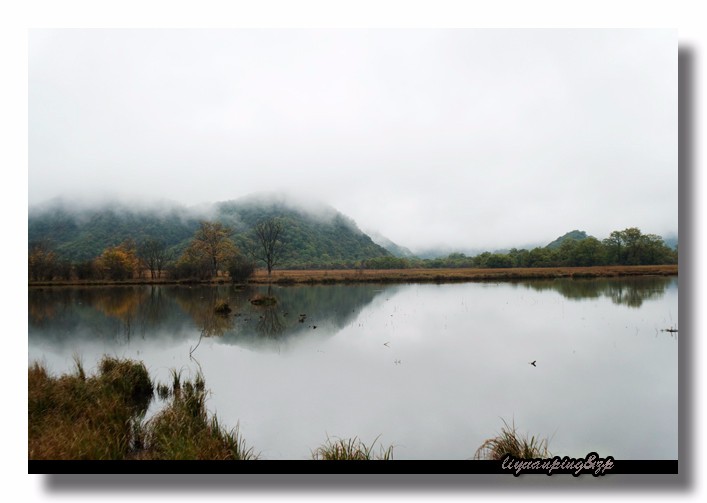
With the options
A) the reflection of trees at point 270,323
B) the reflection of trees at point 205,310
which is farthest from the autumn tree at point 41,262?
the reflection of trees at point 270,323

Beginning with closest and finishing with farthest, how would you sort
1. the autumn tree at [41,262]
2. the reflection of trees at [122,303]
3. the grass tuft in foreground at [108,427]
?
the grass tuft in foreground at [108,427] → the autumn tree at [41,262] → the reflection of trees at [122,303]

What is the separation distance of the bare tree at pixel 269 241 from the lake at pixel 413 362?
1723 mm

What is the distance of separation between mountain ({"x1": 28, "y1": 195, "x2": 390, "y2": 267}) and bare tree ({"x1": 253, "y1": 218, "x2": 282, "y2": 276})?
6.2 inches

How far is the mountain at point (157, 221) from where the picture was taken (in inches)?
190

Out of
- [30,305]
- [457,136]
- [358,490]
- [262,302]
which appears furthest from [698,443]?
[262,302]

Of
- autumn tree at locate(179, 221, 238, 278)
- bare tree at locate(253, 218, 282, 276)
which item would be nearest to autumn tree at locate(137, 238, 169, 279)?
autumn tree at locate(179, 221, 238, 278)

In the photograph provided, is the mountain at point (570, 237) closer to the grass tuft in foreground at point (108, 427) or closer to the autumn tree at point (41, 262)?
the grass tuft in foreground at point (108, 427)

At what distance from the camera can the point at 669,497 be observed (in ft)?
10.2

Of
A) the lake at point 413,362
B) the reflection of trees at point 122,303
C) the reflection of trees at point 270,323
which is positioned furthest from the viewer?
the reflection of trees at point 270,323

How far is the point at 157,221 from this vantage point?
A: 614 cm

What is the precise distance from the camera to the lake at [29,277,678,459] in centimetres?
405

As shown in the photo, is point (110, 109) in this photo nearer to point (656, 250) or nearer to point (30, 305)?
point (30, 305)

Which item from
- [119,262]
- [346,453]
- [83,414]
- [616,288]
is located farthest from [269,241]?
[616,288]

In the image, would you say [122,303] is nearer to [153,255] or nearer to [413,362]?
[153,255]
